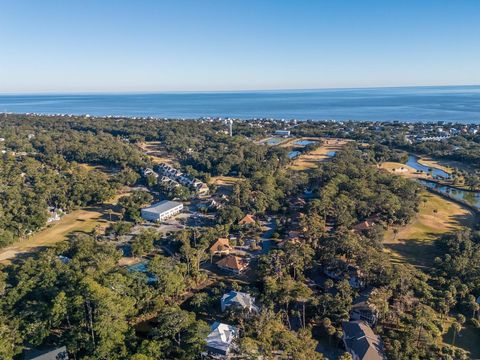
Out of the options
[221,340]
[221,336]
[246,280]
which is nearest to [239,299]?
[221,336]

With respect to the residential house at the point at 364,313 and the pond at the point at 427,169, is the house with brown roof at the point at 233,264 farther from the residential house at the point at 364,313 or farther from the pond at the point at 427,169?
the pond at the point at 427,169

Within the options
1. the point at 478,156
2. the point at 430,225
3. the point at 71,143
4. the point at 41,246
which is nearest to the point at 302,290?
the point at 430,225

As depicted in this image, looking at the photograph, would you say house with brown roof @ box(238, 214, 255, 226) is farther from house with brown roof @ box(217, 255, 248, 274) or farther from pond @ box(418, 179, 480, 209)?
pond @ box(418, 179, 480, 209)

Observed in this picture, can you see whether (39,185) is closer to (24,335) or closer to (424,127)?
(24,335)

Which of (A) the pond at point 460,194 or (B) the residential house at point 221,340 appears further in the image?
(A) the pond at point 460,194

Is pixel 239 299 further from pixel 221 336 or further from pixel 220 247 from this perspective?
pixel 220 247

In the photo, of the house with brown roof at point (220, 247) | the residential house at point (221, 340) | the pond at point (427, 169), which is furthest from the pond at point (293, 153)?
the residential house at point (221, 340)
